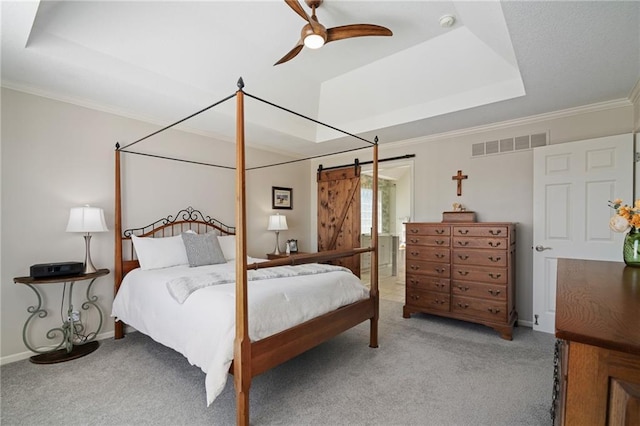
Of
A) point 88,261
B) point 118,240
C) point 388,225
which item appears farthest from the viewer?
point 388,225

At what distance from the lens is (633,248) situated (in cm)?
187

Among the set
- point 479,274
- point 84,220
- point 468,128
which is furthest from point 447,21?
point 84,220

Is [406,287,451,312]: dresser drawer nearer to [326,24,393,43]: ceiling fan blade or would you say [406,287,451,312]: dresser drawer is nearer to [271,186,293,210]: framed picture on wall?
[271,186,293,210]: framed picture on wall

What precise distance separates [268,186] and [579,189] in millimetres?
4228

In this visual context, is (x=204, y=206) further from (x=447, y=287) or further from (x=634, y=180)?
(x=634, y=180)

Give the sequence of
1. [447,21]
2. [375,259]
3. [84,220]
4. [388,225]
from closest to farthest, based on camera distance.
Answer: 1. [447,21]
2. [84,220]
3. [375,259]
4. [388,225]

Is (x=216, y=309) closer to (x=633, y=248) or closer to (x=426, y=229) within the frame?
(x=633, y=248)

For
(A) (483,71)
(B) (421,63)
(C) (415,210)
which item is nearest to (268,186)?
(C) (415,210)

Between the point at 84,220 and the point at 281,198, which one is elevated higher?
the point at 281,198

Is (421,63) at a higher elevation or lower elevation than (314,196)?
higher

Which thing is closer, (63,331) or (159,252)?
(63,331)

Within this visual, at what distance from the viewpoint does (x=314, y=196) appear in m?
5.95

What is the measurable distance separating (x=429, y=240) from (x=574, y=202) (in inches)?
62.1

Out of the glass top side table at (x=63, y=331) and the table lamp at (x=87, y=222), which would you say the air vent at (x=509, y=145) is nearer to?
the table lamp at (x=87, y=222)
